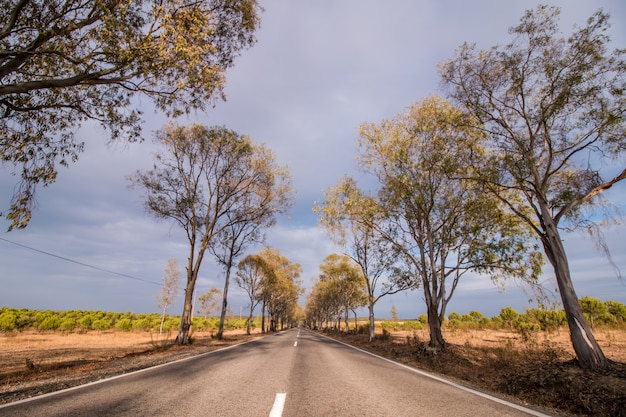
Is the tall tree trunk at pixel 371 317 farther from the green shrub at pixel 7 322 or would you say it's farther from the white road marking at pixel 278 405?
the green shrub at pixel 7 322

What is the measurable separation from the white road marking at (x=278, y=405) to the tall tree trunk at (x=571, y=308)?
7.25 metres

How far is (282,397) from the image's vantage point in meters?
5.04

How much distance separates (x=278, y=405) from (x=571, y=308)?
830cm

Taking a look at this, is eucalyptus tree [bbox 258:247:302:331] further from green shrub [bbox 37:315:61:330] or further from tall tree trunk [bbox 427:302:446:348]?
tall tree trunk [bbox 427:302:446:348]

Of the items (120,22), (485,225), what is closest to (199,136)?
(120,22)

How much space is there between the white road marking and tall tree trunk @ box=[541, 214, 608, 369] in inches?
285

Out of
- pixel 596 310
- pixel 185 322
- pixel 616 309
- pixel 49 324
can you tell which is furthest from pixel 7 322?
pixel 616 309

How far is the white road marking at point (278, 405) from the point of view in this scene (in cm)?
404

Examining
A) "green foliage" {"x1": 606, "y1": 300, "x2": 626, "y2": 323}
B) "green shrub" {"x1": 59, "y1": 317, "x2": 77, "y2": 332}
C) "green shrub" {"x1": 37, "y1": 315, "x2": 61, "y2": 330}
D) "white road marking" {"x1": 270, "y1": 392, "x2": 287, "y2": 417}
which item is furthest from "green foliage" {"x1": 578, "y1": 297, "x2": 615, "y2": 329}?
"green shrub" {"x1": 37, "y1": 315, "x2": 61, "y2": 330}

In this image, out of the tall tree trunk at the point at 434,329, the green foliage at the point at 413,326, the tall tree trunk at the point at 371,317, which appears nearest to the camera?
the tall tree trunk at the point at 434,329

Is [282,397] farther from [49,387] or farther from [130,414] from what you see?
[49,387]

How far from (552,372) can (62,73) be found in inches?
600

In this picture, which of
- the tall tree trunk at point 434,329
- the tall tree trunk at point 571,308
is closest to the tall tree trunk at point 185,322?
the tall tree trunk at point 434,329

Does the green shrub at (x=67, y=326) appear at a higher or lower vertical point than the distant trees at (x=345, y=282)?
lower
